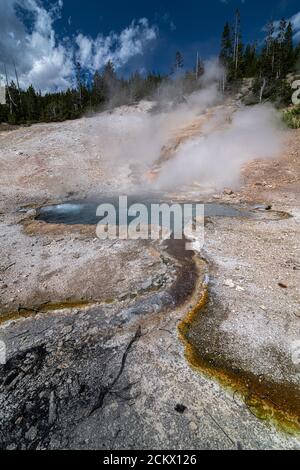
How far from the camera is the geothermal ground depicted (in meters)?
2.41

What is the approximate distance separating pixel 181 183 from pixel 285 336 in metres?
10.3

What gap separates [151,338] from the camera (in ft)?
11.2

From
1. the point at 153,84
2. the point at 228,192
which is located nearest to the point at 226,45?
the point at 153,84

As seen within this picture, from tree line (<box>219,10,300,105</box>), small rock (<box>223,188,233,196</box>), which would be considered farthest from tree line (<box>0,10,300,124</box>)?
small rock (<box>223,188,233,196</box>)

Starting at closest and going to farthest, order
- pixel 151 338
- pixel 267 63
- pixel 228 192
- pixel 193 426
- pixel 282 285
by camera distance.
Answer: pixel 193 426, pixel 151 338, pixel 282 285, pixel 228 192, pixel 267 63

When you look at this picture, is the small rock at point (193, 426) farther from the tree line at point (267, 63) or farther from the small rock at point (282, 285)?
the tree line at point (267, 63)

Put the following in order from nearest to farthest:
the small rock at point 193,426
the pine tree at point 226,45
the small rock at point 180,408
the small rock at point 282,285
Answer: the small rock at point 193,426, the small rock at point 180,408, the small rock at point 282,285, the pine tree at point 226,45

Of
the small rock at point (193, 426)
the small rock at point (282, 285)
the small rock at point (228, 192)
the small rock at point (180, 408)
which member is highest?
the small rock at point (228, 192)

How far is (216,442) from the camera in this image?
2.26 metres

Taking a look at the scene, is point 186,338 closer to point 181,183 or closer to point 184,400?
point 184,400

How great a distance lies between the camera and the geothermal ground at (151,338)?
7.92 ft

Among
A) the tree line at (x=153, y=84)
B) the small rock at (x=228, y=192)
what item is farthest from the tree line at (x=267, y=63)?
the small rock at (x=228, y=192)

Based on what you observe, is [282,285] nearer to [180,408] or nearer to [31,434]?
[180,408]
